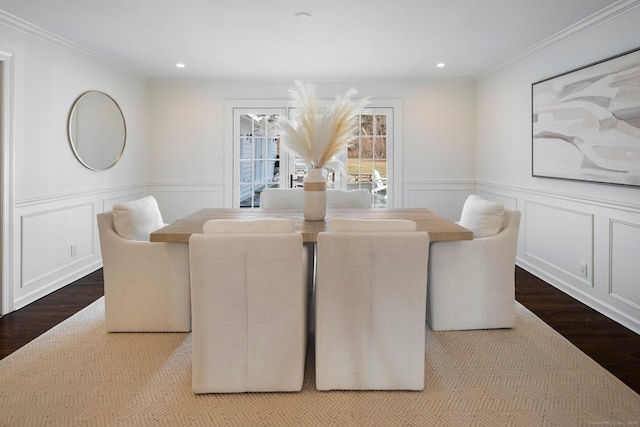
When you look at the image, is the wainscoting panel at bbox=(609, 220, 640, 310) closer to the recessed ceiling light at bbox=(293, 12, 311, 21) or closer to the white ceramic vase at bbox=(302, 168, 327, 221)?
the white ceramic vase at bbox=(302, 168, 327, 221)

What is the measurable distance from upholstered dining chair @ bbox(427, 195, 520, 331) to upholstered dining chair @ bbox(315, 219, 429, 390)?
2.72 ft

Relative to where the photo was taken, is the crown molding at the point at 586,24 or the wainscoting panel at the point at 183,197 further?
the wainscoting panel at the point at 183,197

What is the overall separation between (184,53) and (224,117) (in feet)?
4.63

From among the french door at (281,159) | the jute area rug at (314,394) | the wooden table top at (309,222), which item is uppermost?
the french door at (281,159)

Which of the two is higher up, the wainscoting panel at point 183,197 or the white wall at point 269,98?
the white wall at point 269,98

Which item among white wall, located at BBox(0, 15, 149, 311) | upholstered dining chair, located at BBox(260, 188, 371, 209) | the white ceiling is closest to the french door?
the white ceiling

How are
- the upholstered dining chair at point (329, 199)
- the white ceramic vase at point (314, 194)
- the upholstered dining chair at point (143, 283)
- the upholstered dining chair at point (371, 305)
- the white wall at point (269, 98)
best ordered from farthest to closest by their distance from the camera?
the white wall at point (269, 98)
the upholstered dining chair at point (329, 199)
the white ceramic vase at point (314, 194)
the upholstered dining chair at point (143, 283)
the upholstered dining chair at point (371, 305)

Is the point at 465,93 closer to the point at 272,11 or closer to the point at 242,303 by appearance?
the point at 272,11

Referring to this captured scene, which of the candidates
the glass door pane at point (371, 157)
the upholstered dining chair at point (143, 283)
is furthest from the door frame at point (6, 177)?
the glass door pane at point (371, 157)

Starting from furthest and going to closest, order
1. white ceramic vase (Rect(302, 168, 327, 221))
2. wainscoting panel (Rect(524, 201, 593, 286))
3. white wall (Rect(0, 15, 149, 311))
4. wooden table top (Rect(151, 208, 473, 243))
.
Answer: wainscoting panel (Rect(524, 201, 593, 286)), white wall (Rect(0, 15, 149, 311)), white ceramic vase (Rect(302, 168, 327, 221)), wooden table top (Rect(151, 208, 473, 243))

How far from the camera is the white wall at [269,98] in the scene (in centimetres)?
570

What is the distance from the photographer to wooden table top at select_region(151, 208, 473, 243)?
2.42 metres

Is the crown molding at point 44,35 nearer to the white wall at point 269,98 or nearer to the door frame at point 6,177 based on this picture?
the door frame at point 6,177

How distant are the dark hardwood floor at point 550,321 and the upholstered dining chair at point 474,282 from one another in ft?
1.60
